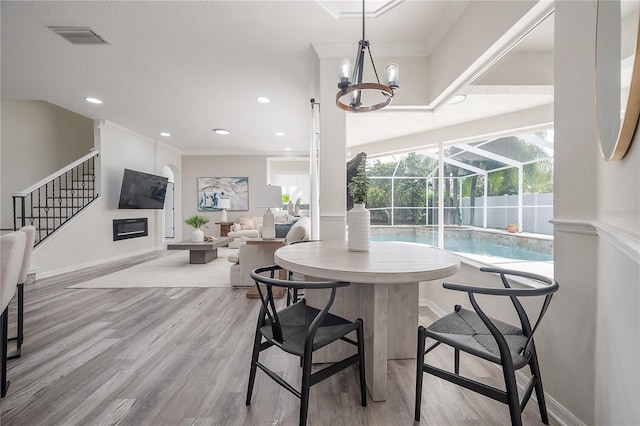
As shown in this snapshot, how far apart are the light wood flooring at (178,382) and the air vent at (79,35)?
2651 millimetres

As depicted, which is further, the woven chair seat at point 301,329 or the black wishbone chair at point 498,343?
the woven chair seat at point 301,329

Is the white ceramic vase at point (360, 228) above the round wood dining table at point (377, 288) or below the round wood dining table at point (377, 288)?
above

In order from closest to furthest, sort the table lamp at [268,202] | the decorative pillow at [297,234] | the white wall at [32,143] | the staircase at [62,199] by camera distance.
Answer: the decorative pillow at [297,234] < the table lamp at [268,202] < the white wall at [32,143] < the staircase at [62,199]

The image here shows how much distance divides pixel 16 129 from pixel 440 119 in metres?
6.63

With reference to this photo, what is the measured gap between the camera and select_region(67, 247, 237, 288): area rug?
3.77 metres

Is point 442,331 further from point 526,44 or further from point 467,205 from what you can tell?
point 526,44

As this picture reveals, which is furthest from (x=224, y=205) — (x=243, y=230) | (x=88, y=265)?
(x=88, y=265)

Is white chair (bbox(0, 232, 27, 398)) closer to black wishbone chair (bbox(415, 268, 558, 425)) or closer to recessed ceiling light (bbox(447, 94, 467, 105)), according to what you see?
black wishbone chair (bbox(415, 268, 558, 425))

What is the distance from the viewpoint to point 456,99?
2.52m

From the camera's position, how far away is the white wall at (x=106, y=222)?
440 centimetres

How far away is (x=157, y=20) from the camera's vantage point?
2.43 m

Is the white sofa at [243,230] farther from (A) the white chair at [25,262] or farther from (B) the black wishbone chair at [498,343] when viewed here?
(B) the black wishbone chair at [498,343]

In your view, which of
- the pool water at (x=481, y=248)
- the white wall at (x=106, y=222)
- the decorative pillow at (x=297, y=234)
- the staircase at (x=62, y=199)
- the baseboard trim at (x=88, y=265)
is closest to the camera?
the pool water at (x=481, y=248)

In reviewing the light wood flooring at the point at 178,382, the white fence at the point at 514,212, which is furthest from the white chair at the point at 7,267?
the white fence at the point at 514,212
